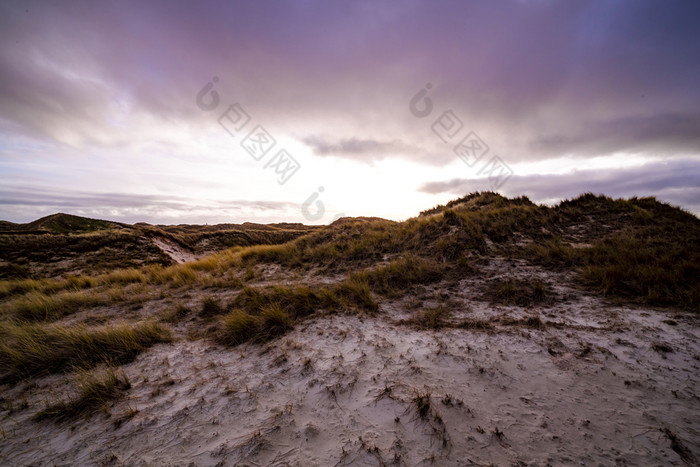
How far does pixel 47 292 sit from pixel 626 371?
13.8 meters

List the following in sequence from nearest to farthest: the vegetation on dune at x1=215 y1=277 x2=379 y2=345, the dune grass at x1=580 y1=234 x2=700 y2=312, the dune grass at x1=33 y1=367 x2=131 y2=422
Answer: the dune grass at x1=33 y1=367 x2=131 y2=422, the dune grass at x1=580 y1=234 x2=700 y2=312, the vegetation on dune at x1=215 y1=277 x2=379 y2=345

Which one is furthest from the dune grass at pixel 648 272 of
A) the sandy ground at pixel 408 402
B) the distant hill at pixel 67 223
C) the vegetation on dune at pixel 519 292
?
the distant hill at pixel 67 223

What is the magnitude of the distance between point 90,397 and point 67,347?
1.73m

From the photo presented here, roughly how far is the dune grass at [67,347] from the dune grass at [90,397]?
21.3 inches

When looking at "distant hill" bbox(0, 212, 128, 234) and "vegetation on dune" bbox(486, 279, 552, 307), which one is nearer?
"vegetation on dune" bbox(486, 279, 552, 307)

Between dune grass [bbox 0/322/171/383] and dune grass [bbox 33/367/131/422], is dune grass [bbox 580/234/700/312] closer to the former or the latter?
dune grass [bbox 33/367/131/422]

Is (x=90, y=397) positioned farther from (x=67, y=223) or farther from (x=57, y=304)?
(x=67, y=223)

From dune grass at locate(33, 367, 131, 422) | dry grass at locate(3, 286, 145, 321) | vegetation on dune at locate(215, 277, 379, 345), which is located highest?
vegetation on dune at locate(215, 277, 379, 345)

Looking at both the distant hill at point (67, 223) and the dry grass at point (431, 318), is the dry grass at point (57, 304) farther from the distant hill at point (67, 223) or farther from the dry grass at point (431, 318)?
the distant hill at point (67, 223)

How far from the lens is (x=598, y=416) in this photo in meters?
2.29

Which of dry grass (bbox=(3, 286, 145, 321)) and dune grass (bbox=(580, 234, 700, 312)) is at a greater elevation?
dune grass (bbox=(580, 234, 700, 312))

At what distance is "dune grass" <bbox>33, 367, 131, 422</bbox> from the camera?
2.78 m

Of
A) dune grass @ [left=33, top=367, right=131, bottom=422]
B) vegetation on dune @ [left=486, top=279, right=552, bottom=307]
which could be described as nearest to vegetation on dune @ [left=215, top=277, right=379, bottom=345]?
dune grass @ [left=33, top=367, right=131, bottom=422]

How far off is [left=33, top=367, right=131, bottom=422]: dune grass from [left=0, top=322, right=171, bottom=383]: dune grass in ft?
1.78
